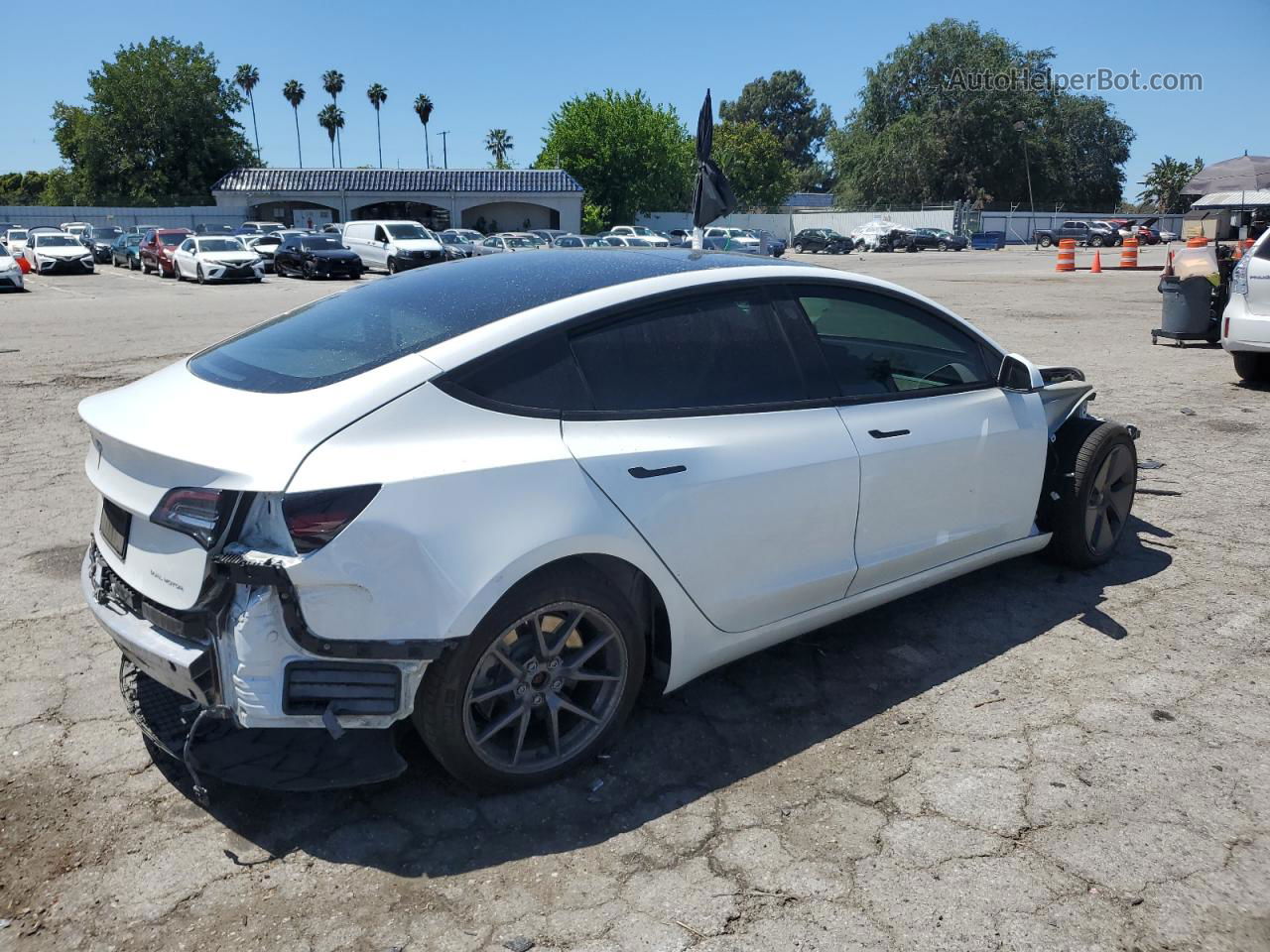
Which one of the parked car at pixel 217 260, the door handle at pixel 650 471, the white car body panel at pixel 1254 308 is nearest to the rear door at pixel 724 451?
the door handle at pixel 650 471

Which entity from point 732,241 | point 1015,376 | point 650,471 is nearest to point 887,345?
point 1015,376

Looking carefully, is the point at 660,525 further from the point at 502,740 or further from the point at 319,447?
the point at 319,447

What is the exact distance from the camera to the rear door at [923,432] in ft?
12.2

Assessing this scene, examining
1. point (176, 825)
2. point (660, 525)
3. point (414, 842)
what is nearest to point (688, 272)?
point (660, 525)

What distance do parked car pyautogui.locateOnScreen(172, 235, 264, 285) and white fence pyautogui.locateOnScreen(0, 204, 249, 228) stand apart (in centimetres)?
3622

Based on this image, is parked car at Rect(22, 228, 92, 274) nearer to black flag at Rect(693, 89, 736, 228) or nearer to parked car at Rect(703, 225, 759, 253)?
parked car at Rect(703, 225, 759, 253)

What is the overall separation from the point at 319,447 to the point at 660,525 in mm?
1039

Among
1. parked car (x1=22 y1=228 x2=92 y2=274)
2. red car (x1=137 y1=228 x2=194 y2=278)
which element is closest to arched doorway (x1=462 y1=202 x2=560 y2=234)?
red car (x1=137 y1=228 x2=194 y2=278)

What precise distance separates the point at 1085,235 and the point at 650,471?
66.4 m

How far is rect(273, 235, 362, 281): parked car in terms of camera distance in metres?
31.1

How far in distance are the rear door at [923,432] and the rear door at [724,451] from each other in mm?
142

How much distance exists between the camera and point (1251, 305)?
913 centimetres

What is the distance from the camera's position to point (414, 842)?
112 inches

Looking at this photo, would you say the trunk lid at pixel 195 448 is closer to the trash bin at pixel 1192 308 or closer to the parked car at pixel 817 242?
the trash bin at pixel 1192 308
